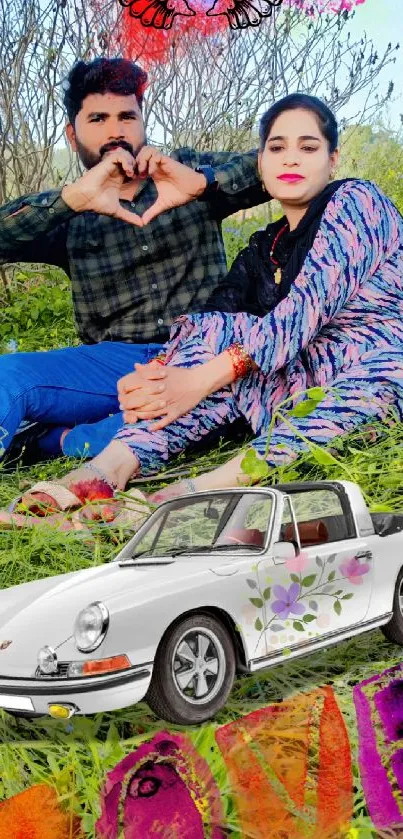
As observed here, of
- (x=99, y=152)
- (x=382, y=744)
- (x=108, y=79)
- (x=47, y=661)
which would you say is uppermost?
(x=108, y=79)

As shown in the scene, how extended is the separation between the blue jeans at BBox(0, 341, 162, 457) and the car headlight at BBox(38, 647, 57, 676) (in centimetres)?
101

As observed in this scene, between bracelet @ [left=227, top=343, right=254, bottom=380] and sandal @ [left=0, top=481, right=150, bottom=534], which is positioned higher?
bracelet @ [left=227, top=343, right=254, bottom=380]

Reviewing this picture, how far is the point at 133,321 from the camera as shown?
2.19 m

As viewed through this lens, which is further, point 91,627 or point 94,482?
point 94,482

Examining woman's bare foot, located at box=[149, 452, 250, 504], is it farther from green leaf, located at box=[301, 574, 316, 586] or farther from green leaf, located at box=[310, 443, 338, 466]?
green leaf, located at box=[301, 574, 316, 586]

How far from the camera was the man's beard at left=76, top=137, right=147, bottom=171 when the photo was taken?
2.06 meters

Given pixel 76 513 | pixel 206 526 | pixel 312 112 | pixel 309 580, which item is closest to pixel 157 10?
pixel 312 112

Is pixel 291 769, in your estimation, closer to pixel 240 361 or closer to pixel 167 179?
pixel 240 361

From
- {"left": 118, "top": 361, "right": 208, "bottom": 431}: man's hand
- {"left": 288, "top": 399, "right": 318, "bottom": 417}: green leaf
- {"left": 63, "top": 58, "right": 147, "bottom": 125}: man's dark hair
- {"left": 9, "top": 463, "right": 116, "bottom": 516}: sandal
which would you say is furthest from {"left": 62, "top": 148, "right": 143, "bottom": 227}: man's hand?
{"left": 288, "top": 399, "right": 318, "bottom": 417}: green leaf

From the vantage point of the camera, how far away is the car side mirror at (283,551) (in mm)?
869

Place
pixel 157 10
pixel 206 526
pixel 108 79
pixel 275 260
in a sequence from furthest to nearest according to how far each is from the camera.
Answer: pixel 108 79 → pixel 157 10 → pixel 275 260 → pixel 206 526

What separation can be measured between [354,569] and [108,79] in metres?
1.41

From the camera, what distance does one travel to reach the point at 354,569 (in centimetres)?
93

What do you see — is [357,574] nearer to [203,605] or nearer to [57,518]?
[203,605]
